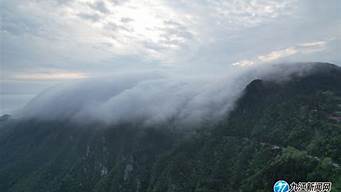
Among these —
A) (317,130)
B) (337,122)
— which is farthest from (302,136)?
(337,122)

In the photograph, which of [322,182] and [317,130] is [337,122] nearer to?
[317,130]

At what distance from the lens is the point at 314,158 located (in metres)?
154

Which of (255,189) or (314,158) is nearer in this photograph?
(314,158)

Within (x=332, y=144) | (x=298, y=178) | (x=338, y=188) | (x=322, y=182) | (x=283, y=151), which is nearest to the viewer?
(x=338, y=188)

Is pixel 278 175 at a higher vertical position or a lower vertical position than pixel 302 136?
lower

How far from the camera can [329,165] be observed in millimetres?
138125

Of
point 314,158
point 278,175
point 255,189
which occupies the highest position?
point 314,158

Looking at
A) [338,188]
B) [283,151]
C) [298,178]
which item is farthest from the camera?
[283,151]

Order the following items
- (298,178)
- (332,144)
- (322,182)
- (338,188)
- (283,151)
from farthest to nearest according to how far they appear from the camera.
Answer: (283,151), (332,144), (298,178), (322,182), (338,188)

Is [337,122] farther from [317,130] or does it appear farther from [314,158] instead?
[314,158]

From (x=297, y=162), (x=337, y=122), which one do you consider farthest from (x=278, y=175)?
(x=337, y=122)

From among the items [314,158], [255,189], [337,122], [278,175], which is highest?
[337,122]

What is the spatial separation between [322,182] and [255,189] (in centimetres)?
4520

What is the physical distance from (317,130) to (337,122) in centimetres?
1614
